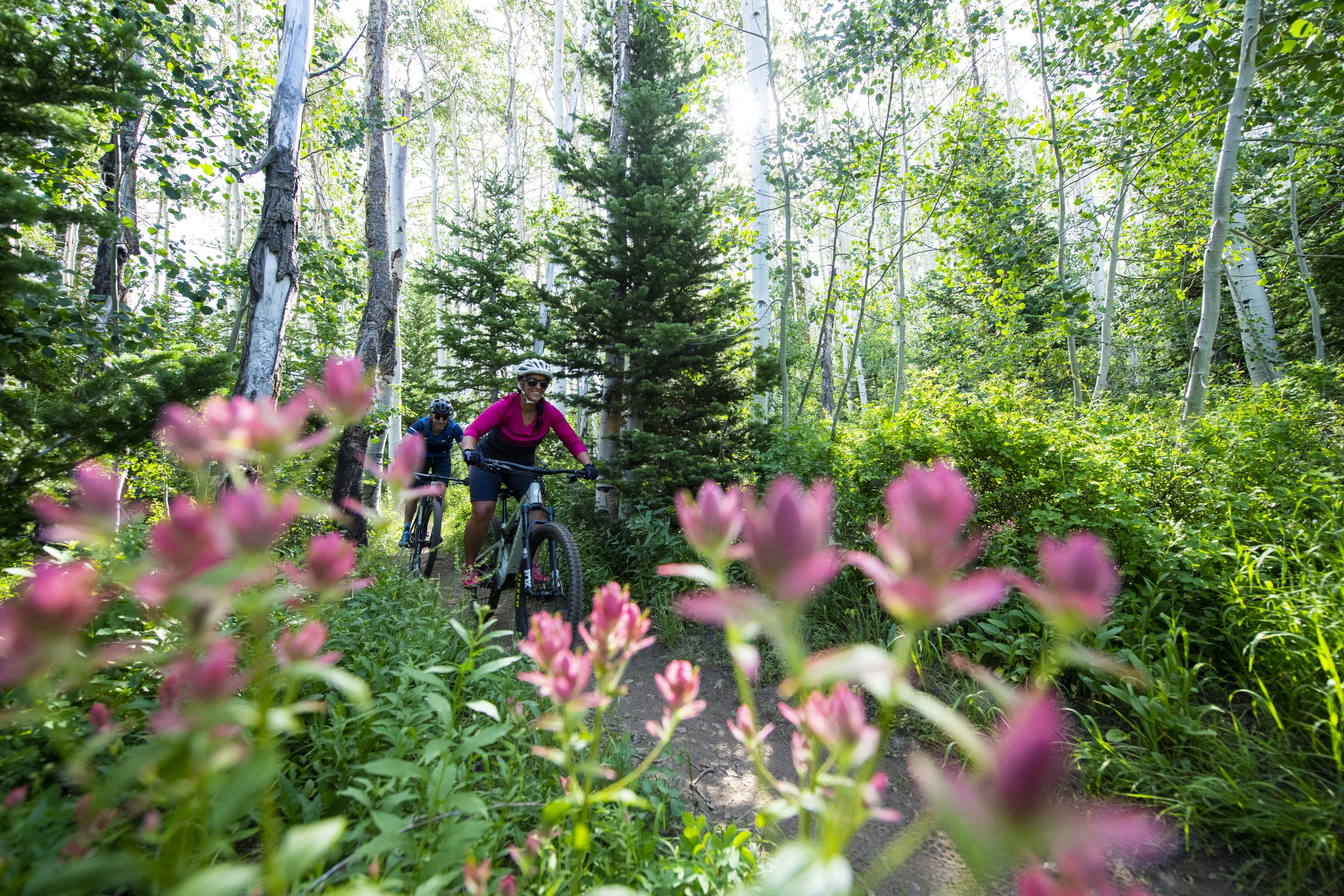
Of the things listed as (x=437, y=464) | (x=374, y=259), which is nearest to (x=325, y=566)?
(x=437, y=464)

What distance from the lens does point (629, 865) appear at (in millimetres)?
1703

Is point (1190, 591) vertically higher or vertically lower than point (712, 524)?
lower

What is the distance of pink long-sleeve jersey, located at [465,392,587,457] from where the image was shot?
442cm

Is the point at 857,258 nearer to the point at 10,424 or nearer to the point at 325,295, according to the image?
the point at 325,295

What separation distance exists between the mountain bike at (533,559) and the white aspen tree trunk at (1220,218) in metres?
4.95

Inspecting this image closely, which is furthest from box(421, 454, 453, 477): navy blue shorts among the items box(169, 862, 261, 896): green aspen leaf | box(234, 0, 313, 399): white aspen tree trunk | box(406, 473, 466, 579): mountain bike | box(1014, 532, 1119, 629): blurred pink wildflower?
box(1014, 532, 1119, 629): blurred pink wildflower

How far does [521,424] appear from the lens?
467 centimetres

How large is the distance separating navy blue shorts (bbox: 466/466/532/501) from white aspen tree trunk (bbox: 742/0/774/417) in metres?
3.26

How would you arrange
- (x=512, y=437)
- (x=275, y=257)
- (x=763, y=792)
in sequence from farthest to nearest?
(x=512, y=437)
(x=275, y=257)
(x=763, y=792)

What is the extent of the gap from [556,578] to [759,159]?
18.9 feet

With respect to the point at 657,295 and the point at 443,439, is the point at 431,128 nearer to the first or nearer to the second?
the point at 443,439

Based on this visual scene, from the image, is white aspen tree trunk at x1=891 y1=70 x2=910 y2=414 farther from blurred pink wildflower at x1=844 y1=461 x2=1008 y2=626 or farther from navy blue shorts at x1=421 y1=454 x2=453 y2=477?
blurred pink wildflower at x1=844 y1=461 x2=1008 y2=626

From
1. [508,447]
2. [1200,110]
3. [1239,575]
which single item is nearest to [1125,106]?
[1200,110]

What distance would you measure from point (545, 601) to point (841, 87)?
7.08 meters
